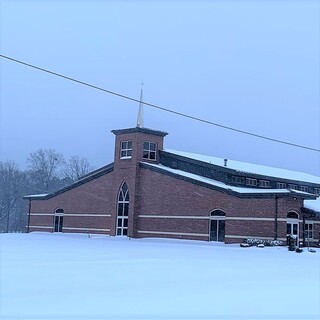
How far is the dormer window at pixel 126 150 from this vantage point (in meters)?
44.8

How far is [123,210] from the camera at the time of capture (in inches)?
1763

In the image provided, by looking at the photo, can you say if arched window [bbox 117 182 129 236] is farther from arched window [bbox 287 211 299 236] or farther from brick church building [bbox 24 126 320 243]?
arched window [bbox 287 211 299 236]

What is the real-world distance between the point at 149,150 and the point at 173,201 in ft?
21.0

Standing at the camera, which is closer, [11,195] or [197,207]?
[197,207]

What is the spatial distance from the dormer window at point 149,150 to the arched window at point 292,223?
570 inches

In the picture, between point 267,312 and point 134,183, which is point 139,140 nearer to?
point 134,183

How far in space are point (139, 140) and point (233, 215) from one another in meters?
11.9

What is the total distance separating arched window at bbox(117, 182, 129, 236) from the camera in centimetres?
4447

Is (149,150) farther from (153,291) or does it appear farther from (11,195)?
(11,195)

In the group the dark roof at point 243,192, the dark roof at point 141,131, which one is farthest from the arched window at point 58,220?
the dark roof at point 243,192

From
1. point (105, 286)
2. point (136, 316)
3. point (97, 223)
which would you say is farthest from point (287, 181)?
point (136, 316)

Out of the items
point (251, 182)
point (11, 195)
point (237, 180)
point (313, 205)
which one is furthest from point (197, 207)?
point (11, 195)

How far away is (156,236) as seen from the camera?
41562 millimetres

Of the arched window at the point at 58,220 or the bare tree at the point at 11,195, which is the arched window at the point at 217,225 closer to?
the arched window at the point at 58,220
